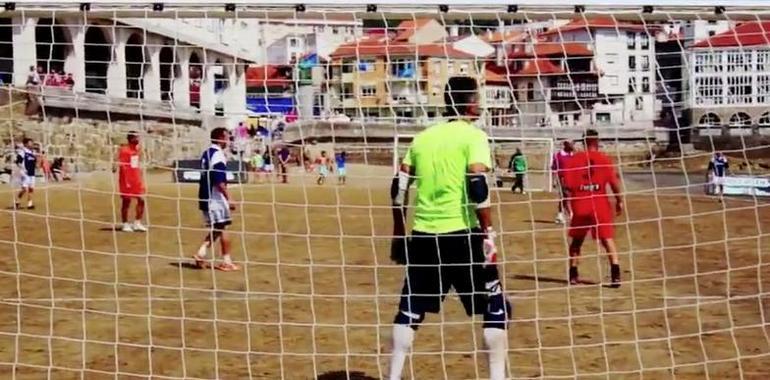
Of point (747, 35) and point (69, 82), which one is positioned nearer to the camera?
point (747, 35)

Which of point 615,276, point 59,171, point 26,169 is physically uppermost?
point 59,171

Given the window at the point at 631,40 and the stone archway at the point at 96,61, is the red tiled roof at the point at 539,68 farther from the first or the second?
the stone archway at the point at 96,61

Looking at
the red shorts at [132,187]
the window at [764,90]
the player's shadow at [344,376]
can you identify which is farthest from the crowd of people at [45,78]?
the window at [764,90]

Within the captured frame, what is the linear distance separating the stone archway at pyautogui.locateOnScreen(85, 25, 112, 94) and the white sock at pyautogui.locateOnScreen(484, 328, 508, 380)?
4.76 metres

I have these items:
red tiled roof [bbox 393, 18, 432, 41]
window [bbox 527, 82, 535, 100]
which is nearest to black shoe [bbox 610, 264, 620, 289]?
window [bbox 527, 82, 535, 100]

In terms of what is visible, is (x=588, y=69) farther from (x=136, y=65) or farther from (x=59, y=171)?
(x=59, y=171)

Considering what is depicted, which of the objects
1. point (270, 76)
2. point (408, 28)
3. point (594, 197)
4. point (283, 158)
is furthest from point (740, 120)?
point (283, 158)

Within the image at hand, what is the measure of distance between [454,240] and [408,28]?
2.45 m

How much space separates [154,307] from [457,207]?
15.3 ft

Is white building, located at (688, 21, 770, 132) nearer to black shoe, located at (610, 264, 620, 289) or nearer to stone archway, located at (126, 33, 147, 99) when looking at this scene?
black shoe, located at (610, 264, 620, 289)

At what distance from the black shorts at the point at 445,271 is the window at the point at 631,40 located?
3.23 m

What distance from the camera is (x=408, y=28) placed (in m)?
8.04

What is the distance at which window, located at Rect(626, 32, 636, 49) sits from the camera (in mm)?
8698

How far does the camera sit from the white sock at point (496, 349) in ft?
19.9
